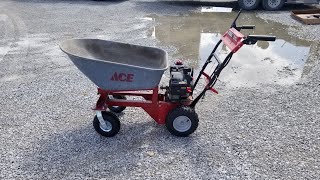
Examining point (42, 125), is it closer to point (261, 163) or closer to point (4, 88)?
point (4, 88)

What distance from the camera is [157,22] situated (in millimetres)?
10406

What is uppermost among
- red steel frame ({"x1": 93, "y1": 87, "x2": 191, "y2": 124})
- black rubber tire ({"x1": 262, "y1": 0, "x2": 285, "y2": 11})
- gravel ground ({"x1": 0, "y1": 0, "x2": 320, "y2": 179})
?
black rubber tire ({"x1": 262, "y1": 0, "x2": 285, "y2": 11})

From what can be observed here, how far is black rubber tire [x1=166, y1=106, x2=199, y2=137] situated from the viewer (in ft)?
13.1

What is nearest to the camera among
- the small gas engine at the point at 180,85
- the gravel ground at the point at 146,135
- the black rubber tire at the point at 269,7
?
the gravel ground at the point at 146,135

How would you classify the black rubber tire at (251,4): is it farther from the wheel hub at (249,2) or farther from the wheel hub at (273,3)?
the wheel hub at (273,3)

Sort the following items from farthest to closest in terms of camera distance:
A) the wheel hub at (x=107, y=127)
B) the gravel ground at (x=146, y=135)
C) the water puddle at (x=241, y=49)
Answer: the water puddle at (x=241, y=49) < the wheel hub at (x=107, y=127) < the gravel ground at (x=146, y=135)

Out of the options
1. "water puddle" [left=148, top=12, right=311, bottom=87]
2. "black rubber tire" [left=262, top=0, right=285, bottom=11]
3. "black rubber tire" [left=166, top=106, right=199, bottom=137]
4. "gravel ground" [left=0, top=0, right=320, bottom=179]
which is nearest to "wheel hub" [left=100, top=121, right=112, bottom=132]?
"gravel ground" [left=0, top=0, right=320, bottom=179]

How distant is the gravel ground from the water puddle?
1.35ft

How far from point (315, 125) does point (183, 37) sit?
16.4 ft

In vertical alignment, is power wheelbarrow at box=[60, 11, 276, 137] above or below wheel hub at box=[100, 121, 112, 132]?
above

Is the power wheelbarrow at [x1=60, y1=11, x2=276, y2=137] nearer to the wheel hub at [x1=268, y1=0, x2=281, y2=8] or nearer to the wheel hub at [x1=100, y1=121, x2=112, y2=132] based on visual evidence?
the wheel hub at [x1=100, y1=121, x2=112, y2=132]

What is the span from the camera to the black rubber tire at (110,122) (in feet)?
13.3

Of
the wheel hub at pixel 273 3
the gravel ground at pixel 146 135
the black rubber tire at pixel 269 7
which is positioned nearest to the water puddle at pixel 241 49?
the gravel ground at pixel 146 135

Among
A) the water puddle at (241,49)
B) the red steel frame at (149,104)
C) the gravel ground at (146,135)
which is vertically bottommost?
the gravel ground at (146,135)
